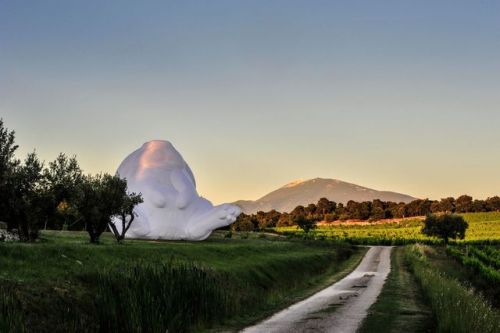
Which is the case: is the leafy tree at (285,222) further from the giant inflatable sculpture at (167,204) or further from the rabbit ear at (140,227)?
the rabbit ear at (140,227)

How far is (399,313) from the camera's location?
2114 centimetres

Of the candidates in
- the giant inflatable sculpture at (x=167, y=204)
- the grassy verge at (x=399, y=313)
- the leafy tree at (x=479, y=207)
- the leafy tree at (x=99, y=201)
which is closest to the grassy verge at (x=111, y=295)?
the grassy verge at (x=399, y=313)

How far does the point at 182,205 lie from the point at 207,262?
27709 millimetres

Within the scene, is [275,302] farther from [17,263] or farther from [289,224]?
[289,224]

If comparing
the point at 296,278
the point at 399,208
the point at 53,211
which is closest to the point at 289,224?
the point at 399,208

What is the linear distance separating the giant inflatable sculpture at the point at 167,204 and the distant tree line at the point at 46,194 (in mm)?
20121

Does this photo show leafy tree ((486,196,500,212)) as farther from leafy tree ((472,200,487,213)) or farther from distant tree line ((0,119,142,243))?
distant tree line ((0,119,142,243))

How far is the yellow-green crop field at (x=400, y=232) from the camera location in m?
107

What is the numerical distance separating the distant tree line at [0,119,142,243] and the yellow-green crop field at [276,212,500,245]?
226ft

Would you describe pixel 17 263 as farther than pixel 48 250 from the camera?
No

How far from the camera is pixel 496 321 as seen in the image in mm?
16375

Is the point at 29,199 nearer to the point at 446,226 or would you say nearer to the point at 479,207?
the point at 446,226

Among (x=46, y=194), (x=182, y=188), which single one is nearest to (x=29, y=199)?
(x=46, y=194)

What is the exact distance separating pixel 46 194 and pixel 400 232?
110 m
